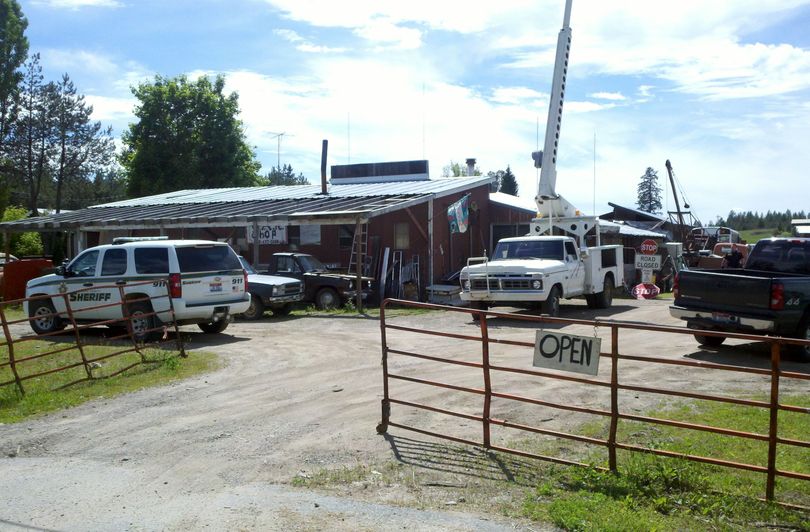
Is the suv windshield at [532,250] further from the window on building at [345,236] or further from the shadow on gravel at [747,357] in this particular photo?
the window on building at [345,236]

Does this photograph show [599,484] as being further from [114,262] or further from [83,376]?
[114,262]

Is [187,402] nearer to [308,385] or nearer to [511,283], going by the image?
[308,385]

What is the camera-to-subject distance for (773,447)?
5.47m

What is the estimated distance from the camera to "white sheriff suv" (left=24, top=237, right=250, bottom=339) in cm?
1423

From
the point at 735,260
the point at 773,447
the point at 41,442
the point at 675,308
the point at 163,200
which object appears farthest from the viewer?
the point at 163,200

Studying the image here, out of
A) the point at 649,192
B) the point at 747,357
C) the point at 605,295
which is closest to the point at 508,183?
the point at 649,192

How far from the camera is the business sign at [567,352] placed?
6387 millimetres

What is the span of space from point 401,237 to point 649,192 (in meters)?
84.2

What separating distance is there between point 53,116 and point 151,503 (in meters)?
59.0

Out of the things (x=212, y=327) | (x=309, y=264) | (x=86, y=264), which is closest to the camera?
(x=86, y=264)

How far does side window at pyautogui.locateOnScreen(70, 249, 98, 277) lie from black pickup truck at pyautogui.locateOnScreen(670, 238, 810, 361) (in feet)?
35.8

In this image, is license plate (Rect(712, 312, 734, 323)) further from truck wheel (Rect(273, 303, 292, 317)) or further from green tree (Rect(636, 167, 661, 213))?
green tree (Rect(636, 167, 661, 213))

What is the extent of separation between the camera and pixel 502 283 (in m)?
17.4

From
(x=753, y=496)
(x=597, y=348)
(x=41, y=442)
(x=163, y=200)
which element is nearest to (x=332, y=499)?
(x=597, y=348)
